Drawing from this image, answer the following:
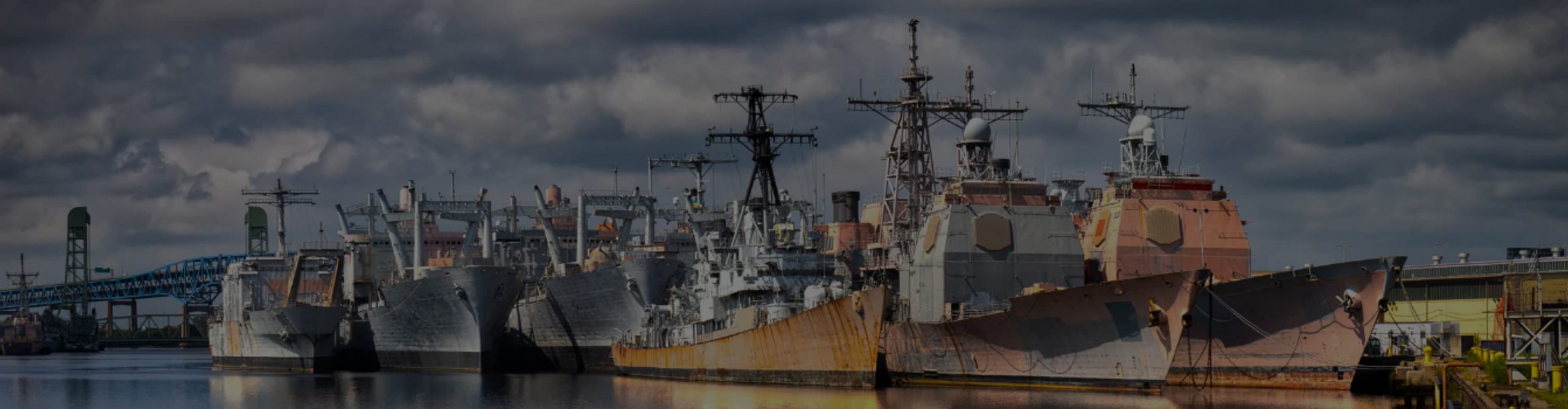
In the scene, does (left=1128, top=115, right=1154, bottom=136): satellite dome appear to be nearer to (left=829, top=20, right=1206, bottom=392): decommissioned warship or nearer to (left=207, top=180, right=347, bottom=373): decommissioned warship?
(left=829, top=20, right=1206, bottom=392): decommissioned warship

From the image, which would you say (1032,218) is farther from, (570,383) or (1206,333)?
(570,383)

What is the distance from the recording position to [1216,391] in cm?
4241

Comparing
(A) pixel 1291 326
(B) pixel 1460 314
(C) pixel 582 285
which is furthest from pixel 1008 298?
(C) pixel 582 285

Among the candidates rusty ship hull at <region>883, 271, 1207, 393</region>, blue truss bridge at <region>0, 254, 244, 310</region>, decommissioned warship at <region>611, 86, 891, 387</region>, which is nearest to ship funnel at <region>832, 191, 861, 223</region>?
decommissioned warship at <region>611, 86, 891, 387</region>

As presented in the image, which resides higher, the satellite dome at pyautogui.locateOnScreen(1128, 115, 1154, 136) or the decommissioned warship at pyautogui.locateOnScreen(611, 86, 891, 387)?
the satellite dome at pyautogui.locateOnScreen(1128, 115, 1154, 136)

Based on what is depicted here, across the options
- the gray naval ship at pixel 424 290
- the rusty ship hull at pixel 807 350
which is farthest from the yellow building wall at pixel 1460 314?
the gray naval ship at pixel 424 290

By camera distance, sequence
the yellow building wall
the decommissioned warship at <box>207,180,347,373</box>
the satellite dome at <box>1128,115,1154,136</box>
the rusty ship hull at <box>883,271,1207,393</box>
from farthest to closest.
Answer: the decommissioned warship at <box>207,180,347,373</box>
the yellow building wall
the satellite dome at <box>1128,115,1154,136</box>
the rusty ship hull at <box>883,271,1207,393</box>

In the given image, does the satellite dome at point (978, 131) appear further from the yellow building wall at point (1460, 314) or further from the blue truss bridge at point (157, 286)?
the blue truss bridge at point (157, 286)

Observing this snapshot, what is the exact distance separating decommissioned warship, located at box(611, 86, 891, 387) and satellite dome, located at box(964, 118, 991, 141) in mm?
5599

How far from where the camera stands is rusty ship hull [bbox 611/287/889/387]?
1657 inches

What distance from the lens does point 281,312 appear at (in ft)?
227

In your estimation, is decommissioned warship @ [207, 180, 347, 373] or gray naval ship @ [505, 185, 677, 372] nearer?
gray naval ship @ [505, 185, 677, 372]

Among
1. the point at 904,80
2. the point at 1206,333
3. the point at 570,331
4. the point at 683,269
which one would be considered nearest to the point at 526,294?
the point at 570,331

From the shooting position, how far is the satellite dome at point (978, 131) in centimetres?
5006
